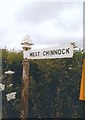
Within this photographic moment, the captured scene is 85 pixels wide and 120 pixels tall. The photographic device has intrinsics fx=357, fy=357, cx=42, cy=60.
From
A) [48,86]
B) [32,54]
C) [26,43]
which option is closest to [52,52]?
[32,54]

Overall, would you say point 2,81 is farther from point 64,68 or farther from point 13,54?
point 64,68

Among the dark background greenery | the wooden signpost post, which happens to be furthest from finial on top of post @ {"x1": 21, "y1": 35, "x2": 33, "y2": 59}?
the dark background greenery

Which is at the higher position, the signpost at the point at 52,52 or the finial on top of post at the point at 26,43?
the finial on top of post at the point at 26,43

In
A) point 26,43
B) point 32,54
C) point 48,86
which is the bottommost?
point 48,86

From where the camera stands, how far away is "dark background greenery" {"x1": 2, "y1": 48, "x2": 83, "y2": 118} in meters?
6.96

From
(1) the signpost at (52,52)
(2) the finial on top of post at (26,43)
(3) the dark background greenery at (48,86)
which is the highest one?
(2) the finial on top of post at (26,43)

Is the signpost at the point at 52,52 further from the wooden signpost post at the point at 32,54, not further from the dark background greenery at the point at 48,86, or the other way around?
the dark background greenery at the point at 48,86

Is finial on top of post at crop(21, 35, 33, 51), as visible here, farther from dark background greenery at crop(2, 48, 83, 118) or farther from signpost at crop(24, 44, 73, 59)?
dark background greenery at crop(2, 48, 83, 118)

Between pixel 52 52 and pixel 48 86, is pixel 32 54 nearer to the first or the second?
pixel 52 52

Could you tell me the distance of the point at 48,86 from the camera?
23.6 ft

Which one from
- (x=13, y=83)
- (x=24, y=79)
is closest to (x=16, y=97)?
(x=13, y=83)

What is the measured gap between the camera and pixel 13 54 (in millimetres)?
7496

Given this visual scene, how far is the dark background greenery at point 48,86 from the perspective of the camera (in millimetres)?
6961

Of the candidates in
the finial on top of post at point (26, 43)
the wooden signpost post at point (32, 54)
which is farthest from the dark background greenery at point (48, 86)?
the finial on top of post at point (26, 43)
